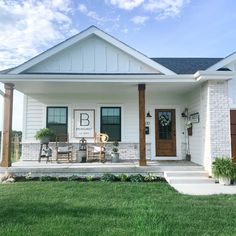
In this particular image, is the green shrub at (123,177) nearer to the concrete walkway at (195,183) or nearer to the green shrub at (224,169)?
the concrete walkway at (195,183)

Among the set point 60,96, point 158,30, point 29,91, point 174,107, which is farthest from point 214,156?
point 29,91

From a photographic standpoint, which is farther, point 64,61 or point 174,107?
point 174,107

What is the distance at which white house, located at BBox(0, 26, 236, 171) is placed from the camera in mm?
9992

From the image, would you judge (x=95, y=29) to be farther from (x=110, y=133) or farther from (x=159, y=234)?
(x=159, y=234)

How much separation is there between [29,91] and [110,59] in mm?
3589

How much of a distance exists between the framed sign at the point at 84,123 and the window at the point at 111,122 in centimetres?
45

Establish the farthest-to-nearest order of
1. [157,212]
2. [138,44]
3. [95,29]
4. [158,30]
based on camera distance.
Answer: [138,44] → [158,30] → [95,29] → [157,212]

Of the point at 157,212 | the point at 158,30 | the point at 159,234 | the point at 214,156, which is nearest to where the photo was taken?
the point at 159,234

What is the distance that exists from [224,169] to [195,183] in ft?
2.99

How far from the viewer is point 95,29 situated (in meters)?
11.0

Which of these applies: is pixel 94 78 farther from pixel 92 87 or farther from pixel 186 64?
pixel 186 64

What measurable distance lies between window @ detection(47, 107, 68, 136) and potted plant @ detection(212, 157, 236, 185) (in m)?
6.26

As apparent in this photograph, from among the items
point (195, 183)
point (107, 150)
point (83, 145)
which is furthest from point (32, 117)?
point (195, 183)

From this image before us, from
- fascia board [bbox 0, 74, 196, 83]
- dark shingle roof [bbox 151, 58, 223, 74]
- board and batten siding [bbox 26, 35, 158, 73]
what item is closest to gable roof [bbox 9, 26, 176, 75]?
board and batten siding [bbox 26, 35, 158, 73]
